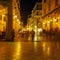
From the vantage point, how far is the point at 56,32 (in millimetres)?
45438

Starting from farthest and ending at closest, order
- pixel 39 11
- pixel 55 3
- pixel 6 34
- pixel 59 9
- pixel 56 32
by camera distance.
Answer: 1. pixel 39 11
2. pixel 55 3
3. pixel 56 32
4. pixel 59 9
5. pixel 6 34

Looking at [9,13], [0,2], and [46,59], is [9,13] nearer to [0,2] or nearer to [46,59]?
[0,2]

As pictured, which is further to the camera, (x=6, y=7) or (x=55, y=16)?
(x=55, y=16)

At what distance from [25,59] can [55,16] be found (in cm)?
3207

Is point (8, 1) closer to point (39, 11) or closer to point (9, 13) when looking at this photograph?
point (9, 13)

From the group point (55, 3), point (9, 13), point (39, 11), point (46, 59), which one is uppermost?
point (39, 11)

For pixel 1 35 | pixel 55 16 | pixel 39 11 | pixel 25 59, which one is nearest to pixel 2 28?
pixel 55 16

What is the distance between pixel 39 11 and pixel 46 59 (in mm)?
106900

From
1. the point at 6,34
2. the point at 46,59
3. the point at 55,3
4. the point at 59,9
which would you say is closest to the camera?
the point at 46,59

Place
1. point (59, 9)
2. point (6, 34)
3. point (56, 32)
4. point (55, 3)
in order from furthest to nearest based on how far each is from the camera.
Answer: point (55, 3) < point (56, 32) < point (59, 9) < point (6, 34)

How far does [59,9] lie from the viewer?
138 feet

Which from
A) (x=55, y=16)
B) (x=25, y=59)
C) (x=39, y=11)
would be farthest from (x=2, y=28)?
(x=39, y=11)

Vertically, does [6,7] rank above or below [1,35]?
above

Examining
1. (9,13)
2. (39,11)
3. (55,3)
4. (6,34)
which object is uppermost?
(39,11)
